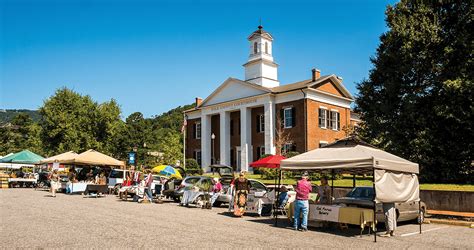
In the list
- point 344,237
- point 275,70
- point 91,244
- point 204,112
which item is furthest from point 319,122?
point 91,244

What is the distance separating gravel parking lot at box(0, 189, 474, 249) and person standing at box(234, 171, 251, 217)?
0.75m

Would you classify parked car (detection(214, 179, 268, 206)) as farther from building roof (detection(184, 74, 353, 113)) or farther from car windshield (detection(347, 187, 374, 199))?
building roof (detection(184, 74, 353, 113))

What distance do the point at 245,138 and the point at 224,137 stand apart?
134 inches

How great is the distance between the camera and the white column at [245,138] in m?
45.3

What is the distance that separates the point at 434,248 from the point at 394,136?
48.6 feet

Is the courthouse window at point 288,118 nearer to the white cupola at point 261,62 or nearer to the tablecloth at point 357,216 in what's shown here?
the white cupola at point 261,62

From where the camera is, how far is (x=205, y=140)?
5038 centimetres

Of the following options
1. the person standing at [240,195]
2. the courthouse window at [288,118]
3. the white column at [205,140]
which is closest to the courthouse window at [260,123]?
the courthouse window at [288,118]

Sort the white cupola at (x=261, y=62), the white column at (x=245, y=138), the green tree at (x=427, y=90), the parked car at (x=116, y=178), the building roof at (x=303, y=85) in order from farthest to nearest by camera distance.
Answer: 1. the white cupola at (x=261, y=62)
2. the white column at (x=245, y=138)
3. the building roof at (x=303, y=85)
4. the parked car at (x=116, y=178)
5. the green tree at (x=427, y=90)

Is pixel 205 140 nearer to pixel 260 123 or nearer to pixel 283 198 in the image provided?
pixel 260 123

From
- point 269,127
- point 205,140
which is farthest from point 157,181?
point 205,140

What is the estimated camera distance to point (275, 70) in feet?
162

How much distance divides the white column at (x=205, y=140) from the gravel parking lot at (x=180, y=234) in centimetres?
3454

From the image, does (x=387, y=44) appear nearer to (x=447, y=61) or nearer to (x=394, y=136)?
(x=447, y=61)
